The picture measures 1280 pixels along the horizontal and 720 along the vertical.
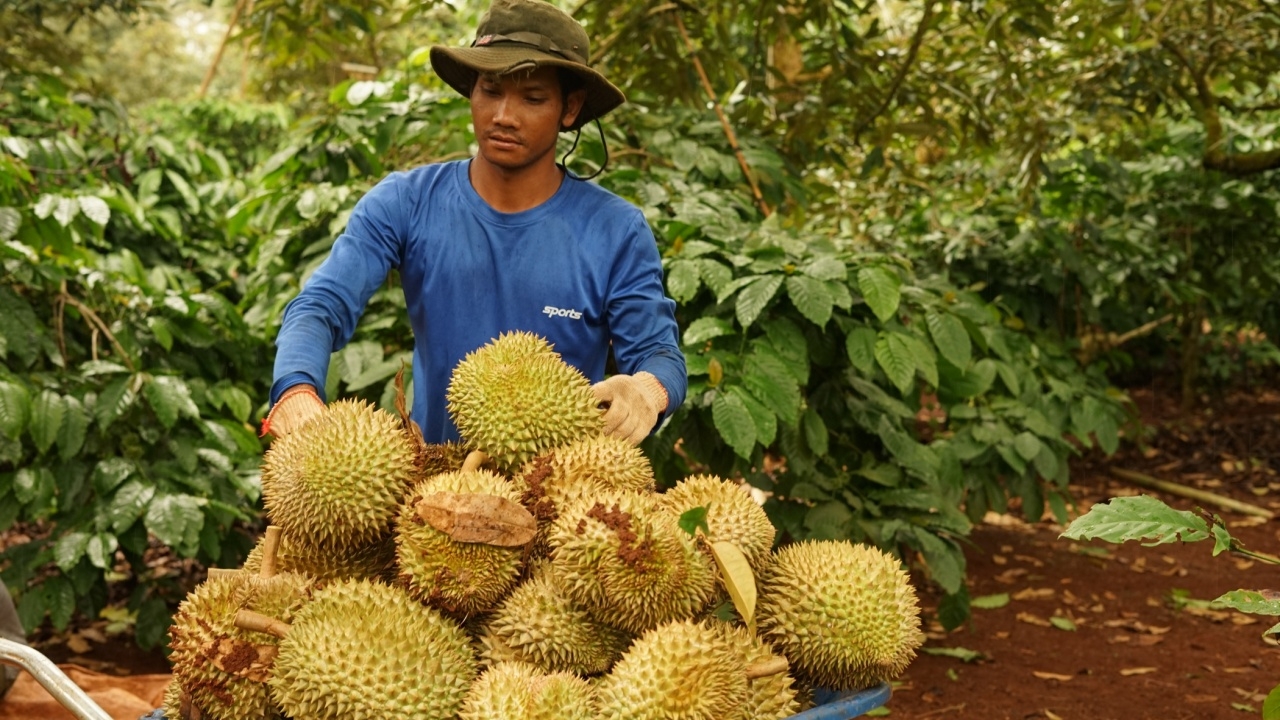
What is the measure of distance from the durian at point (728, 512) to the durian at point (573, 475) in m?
0.07

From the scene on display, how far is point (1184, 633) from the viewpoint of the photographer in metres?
4.40

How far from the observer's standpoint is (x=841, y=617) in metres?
1.59

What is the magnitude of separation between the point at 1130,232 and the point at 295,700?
5.59 metres

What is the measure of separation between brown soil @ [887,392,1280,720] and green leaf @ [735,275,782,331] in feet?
4.69

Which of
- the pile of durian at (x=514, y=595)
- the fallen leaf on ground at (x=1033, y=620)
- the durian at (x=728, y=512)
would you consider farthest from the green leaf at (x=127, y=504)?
the fallen leaf on ground at (x=1033, y=620)

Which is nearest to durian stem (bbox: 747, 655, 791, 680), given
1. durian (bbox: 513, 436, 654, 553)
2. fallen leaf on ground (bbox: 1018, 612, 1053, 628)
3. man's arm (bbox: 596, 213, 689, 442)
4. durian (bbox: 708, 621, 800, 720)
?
durian (bbox: 708, 621, 800, 720)

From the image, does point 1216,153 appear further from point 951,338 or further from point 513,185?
point 513,185

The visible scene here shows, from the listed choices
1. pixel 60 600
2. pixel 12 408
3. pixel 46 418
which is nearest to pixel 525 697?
pixel 12 408

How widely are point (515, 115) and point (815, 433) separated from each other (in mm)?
1526

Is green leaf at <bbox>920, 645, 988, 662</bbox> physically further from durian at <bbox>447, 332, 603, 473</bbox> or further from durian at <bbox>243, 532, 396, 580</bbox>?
durian at <bbox>243, 532, 396, 580</bbox>

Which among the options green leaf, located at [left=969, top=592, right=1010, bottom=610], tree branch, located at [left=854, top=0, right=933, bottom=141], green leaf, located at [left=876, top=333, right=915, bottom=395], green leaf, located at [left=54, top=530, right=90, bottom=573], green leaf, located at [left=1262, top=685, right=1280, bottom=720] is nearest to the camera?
green leaf, located at [left=1262, top=685, right=1280, bottom=720]

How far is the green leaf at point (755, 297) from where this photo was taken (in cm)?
301

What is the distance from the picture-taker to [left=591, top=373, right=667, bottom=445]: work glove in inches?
73.2

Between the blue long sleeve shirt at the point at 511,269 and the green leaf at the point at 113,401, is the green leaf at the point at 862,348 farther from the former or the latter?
the green leaf at the point at 113,401
